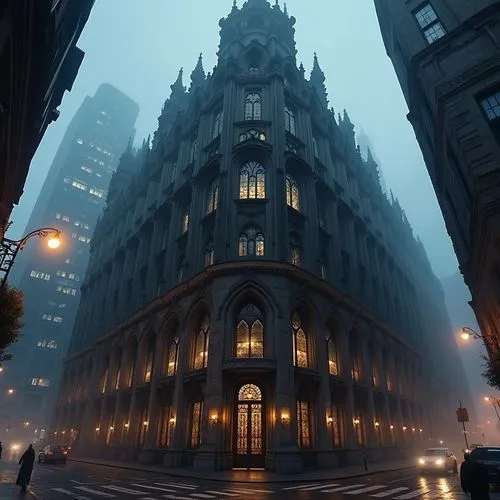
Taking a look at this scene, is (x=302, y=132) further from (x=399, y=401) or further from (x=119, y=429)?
(x=119, y=429)

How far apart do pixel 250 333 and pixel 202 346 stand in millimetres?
4732

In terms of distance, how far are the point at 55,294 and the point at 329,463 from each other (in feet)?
326

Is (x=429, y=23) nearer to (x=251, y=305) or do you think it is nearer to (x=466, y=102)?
(x=466, y=102)

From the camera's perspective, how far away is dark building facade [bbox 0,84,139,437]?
282 ft

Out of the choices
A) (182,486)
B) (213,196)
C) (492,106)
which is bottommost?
(182,486)

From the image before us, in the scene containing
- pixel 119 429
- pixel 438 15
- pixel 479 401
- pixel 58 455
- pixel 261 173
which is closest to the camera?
pixel 438 15

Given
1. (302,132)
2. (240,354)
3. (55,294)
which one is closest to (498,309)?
(240,354)

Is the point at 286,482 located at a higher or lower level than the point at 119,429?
lower

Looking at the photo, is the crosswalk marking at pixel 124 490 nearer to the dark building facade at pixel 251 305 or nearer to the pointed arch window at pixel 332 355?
the dark building facade at pixel 251 305

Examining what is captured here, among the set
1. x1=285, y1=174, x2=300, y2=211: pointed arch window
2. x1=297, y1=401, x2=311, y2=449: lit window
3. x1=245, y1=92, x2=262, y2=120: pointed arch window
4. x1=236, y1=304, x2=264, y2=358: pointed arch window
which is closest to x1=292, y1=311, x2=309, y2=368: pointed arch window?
x1=297, y1=401, x2=311, y2=449: lit window

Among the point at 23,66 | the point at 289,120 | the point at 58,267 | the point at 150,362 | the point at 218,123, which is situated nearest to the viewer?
the point at 23,66

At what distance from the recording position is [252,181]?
108ft

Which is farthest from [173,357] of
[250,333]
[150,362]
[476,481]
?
[476,481]

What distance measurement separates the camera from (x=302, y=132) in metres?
38.7
